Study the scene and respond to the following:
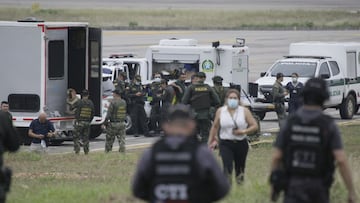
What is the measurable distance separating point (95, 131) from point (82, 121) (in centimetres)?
384

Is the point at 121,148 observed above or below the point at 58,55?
below

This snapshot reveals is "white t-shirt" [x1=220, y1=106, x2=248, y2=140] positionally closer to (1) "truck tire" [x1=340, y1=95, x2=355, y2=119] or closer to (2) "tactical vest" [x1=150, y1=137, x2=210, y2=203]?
(2) "tactical vest" [x1=150, y1=137, x2=210, y2=203]

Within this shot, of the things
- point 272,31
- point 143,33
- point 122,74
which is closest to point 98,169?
point 122,74

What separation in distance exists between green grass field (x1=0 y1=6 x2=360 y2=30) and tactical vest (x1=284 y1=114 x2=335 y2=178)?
51.5 metres

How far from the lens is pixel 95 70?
84.9 feet

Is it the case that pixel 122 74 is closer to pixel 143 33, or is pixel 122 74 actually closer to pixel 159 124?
pixel 159 124

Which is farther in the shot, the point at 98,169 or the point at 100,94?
the point at 100,94

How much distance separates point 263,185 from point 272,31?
48506 mm

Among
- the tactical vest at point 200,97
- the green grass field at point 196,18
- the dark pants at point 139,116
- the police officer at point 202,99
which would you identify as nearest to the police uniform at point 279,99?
the dark pants at point 139,116

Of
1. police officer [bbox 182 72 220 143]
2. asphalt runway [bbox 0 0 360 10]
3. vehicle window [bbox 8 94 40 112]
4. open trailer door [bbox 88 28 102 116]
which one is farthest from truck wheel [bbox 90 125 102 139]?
asphalt runway [bbox 0 0 360 10]

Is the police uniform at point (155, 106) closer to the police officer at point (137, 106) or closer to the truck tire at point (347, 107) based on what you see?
the police officer at point (137, 106)

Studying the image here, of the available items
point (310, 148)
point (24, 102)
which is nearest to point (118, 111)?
point (24, 102)

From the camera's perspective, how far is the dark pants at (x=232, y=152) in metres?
14.0

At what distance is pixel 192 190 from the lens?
7648mm
